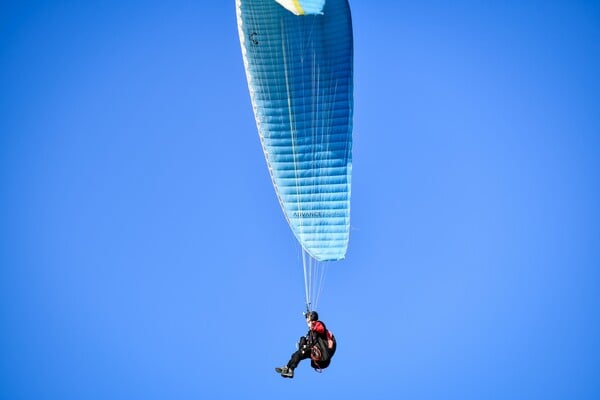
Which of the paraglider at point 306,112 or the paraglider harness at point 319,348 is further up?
the paraglider at point 306,112

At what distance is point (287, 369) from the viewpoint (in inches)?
717

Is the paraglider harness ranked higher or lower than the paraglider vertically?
lower

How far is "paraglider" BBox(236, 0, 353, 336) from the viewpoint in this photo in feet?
65.7

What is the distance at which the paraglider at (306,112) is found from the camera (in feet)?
65.7

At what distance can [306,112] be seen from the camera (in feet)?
66.8

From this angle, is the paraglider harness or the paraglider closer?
the paraglider harness

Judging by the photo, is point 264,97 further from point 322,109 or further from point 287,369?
point 287,369

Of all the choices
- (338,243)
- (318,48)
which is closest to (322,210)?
(338,243)

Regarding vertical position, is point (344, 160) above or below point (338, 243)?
above

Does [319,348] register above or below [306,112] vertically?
below

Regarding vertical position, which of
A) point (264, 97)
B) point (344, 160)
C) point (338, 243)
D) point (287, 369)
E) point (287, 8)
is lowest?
point (287, 369)

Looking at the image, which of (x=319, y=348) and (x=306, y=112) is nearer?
(x=319, y=348)

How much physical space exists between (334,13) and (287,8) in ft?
6.03

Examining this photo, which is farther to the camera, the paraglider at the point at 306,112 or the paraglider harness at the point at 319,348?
the paraglider at the point at 306,112
